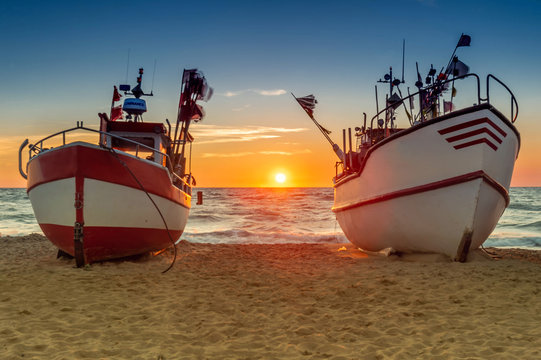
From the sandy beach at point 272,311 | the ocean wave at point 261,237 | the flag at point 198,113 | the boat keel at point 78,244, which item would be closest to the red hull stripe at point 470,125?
the sandy beach at point 272,311

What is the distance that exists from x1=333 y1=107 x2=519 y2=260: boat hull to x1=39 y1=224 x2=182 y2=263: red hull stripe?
5.35m

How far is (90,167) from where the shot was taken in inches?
274

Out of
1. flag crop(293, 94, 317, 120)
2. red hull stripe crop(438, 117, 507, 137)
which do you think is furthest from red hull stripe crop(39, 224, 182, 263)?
flag crop(293, 94, 317, 120)

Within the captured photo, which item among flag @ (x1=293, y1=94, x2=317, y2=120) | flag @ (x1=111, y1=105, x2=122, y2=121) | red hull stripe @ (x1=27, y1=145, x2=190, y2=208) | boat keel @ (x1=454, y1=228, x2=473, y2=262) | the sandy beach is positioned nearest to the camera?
the sandy beach

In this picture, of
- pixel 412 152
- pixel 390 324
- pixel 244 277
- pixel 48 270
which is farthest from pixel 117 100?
pixel 390 324

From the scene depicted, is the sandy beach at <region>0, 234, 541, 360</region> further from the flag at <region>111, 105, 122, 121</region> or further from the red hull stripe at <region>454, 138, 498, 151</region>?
the flag at <region>111, 105, 122, 121</region>

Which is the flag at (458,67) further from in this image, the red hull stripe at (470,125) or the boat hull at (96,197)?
the boat hull at (96,197)

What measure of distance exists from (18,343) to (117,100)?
29.3ft

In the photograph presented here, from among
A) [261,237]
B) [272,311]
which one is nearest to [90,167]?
[272,311]

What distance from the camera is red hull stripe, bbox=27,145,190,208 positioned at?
22.6ft

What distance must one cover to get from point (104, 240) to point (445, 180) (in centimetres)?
682

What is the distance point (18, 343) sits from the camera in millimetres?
3578

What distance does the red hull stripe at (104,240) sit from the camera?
279 inches

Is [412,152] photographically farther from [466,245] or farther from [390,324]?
[390,324]
